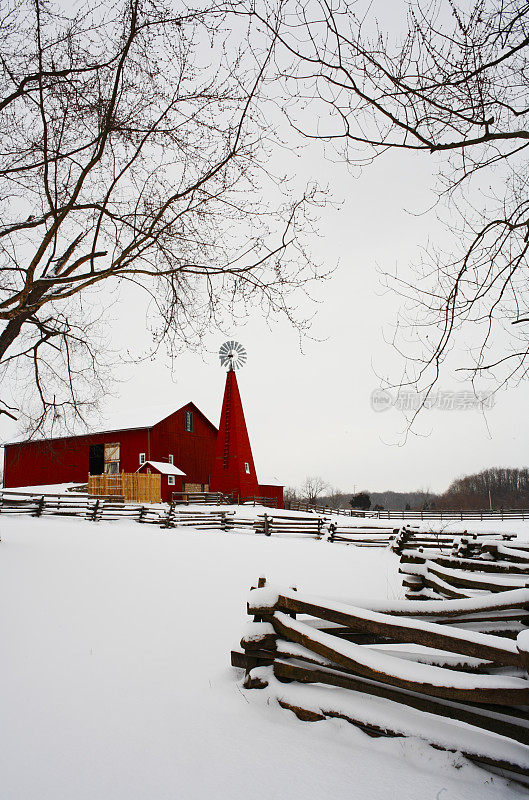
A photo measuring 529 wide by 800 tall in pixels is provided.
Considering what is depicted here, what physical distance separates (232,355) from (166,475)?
988 cm

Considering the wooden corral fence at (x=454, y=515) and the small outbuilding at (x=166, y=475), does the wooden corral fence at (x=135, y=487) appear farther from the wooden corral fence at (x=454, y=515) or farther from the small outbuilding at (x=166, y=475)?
the wooden corral fence at (x=454, y=515)

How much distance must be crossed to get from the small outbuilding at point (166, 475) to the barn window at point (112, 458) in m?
2.68

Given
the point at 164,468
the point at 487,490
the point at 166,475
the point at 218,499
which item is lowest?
the point at 487,490

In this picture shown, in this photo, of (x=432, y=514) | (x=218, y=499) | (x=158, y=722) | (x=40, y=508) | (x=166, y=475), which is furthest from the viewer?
(x=432, y=514)

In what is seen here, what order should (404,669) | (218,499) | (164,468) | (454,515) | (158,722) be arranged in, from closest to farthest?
1. (404,669)
2. (158,722)
3. (218,499)
4. (164,468)
5. (454,515)

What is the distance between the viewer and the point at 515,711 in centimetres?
316

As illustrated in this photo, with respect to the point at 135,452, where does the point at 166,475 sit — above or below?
below

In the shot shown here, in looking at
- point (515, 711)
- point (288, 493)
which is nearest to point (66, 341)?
point (515, 711)

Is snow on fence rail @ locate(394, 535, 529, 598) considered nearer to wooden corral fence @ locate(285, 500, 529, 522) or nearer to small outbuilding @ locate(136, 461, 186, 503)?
small outbuilding @ locate(136, 461, 186, 503)

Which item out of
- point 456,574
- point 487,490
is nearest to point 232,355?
point 456,574

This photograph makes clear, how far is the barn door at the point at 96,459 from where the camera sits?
36250 mm

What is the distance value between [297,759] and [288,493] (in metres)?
121

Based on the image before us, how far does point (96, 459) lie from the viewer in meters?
36.5

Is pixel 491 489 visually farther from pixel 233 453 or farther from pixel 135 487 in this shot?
pixel 135 487
